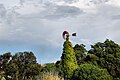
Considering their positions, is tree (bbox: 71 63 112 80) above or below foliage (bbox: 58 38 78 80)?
below

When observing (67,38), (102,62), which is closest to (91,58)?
(102,62)

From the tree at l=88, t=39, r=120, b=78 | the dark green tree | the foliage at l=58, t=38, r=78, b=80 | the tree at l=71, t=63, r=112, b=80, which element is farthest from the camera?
the dark green tree

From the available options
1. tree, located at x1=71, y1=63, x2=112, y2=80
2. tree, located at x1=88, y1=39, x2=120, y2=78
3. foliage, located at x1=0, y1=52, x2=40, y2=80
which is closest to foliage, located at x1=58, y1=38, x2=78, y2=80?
tree, located at x1=88, y1=39, x2=120, y2=78

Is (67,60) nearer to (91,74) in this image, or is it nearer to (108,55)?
(108,55)

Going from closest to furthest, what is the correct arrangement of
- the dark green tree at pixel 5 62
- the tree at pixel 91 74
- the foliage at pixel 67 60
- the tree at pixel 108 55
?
the tree at pixel 91 74
the foliage at pixel 67 60
the tree at pixel 108 55
the dark green tree at pixel 5 62

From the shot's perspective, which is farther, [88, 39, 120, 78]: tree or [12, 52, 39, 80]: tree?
[12, 52, 39, 80]: tree

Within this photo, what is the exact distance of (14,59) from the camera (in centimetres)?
4191

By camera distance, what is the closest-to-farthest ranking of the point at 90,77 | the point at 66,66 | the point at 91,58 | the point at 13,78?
the point at 90,77
the point at 66,66
the point at 91,58
the point at 13,78

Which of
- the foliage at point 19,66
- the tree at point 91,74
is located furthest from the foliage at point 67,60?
the foliage at point 19,66

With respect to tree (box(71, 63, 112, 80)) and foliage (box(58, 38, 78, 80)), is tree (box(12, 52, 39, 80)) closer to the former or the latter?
foliage (box(58, 38, 78, 80))

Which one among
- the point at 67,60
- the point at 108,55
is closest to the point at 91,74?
the point at 67,60

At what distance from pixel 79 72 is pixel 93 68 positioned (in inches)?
44.1

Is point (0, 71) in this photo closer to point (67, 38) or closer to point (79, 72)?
point (67, 38)

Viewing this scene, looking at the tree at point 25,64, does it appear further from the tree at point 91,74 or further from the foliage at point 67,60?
the tree at point 91,74
